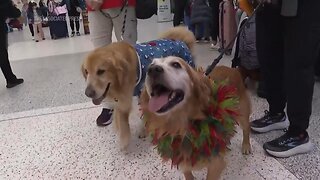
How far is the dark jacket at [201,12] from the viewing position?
4016 millimetres

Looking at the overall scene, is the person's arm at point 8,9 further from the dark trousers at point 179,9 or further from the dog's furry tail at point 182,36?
the dark trousers at point 179,9

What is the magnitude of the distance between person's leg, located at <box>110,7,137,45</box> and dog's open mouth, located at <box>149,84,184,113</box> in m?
0.95

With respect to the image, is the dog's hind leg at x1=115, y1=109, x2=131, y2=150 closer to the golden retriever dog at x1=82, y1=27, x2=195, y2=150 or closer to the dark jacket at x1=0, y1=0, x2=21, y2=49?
the golden retriever dog at x1=82, y1=27, x2=195, y2=150

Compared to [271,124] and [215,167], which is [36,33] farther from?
[215,167]

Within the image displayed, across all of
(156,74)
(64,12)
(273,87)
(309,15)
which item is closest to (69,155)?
(156,74)

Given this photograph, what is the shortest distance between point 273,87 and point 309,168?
0.44m

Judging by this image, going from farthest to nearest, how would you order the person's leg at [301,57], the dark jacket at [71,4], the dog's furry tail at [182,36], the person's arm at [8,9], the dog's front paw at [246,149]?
the dark jacket at [71,4] < the person's arm at [8,9] < the dog's furry tail at [182,36] < the dog's front paw at [246,149] < the person's leg at [301,57]

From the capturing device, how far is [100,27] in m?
1.90

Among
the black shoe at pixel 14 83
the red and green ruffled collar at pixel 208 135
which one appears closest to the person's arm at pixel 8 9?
the black shoe at pixel 14 83

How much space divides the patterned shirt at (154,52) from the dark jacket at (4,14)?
1.64 m

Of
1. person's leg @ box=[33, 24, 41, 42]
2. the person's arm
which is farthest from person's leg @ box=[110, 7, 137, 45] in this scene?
person's leg @ box=[33, 24, 41, 42]

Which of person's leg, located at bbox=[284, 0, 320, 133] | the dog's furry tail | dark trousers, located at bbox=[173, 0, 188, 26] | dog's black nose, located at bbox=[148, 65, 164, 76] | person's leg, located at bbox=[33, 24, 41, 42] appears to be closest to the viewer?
dog's black nose, located at bbox=[148, 65, 164, 76]

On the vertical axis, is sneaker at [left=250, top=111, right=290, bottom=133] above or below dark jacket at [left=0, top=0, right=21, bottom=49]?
below

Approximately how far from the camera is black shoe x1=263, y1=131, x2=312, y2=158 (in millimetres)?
1520
